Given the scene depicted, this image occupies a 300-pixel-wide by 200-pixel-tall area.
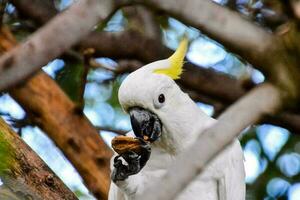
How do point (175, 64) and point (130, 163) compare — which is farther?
point (175, 64)

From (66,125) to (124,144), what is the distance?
1201mm

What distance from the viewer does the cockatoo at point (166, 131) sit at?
198 centimetres

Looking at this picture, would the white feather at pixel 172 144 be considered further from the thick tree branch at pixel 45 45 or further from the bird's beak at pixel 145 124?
the thick tree branch at pixel 45 45

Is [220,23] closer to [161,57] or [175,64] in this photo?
[175,64]

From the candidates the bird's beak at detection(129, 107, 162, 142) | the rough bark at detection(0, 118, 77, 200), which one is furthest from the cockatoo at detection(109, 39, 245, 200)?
the rough bark at detection(0, 118, 77, 200)

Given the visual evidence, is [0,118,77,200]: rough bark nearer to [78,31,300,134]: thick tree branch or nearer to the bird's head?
the bird's head

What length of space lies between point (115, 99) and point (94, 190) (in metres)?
0.61

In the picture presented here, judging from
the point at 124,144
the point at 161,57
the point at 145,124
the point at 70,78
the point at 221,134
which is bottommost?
the point at 70,78

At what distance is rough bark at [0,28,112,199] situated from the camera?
8.95ft

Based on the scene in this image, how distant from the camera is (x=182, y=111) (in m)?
2.12

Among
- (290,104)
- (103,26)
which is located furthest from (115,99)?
(290,104)

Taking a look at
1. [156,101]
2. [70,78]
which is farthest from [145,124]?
[70,78]

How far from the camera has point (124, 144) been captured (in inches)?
63.6

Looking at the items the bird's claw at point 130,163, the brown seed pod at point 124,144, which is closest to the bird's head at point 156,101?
the bird's claw at point 130,163
